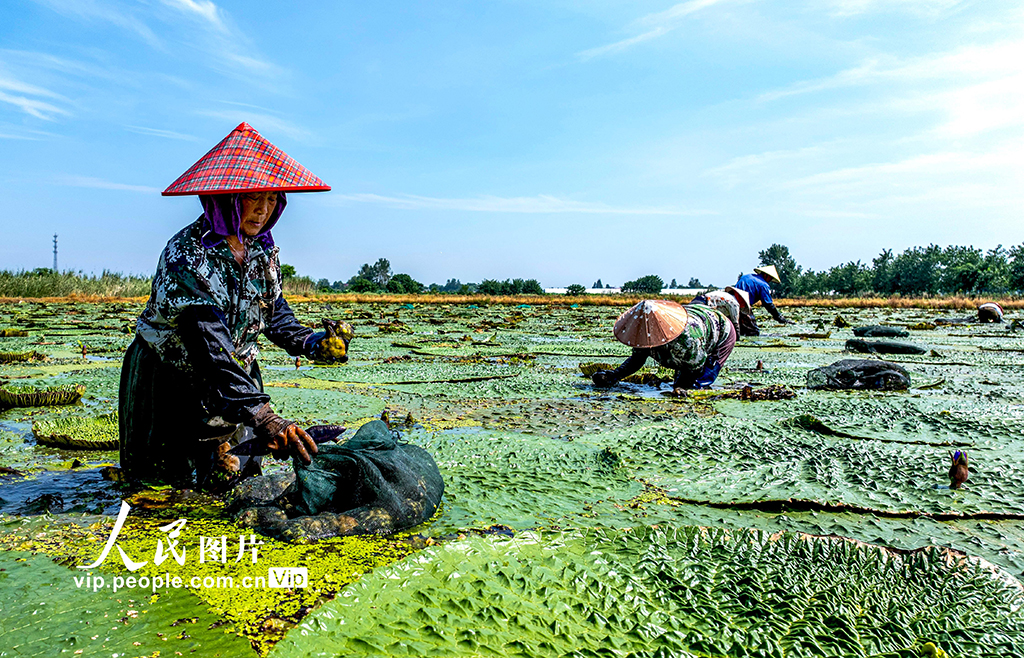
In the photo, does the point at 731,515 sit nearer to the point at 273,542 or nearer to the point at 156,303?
the point at 273,542

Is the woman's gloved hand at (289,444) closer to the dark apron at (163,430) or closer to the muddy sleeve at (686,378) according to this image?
the dark apron at (163,430)

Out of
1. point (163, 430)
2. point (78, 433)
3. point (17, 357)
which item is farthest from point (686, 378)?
point (17, 357)

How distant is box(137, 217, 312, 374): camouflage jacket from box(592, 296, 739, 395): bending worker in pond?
284 centimetres

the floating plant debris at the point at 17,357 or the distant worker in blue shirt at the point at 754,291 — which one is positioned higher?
the distant worker in blue shirt at the point at 754,291

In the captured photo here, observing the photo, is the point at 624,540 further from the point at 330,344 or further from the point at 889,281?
the point at 889,281

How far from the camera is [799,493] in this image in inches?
91.1

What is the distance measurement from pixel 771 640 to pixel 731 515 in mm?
797

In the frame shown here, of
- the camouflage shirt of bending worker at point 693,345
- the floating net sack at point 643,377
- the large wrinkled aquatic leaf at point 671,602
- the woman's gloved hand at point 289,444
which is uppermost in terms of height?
the camouflage shirt of bending worker at point 693,345

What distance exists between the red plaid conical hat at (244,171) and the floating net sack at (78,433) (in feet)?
4.88

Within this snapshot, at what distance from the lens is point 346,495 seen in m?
2.04

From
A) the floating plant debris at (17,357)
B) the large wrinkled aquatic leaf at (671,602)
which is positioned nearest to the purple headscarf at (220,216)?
the large wrinkled aquatic leaf at (671,602)

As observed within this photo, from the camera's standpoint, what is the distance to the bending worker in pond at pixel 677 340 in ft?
15.1

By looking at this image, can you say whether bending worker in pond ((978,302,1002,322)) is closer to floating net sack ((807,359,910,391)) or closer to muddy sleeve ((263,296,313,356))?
floating net sack ((807,359,910,391))

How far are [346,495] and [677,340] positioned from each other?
3192 mm
